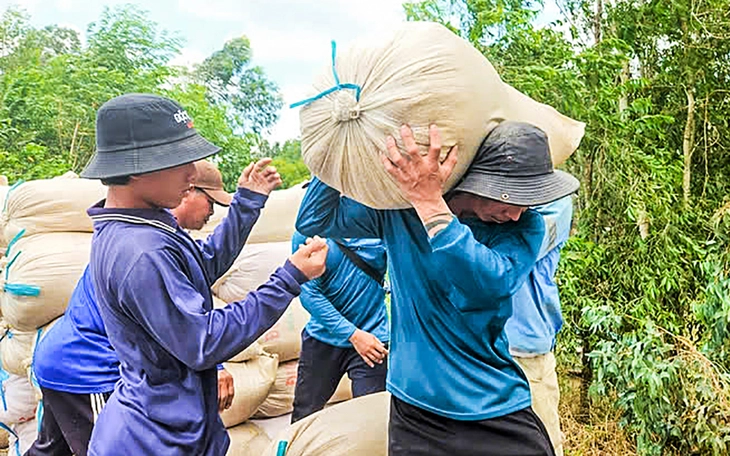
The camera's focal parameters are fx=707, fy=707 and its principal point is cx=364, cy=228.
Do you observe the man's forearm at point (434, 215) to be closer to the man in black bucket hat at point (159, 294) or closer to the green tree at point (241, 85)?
the man in black bucket hat at point (159, 294)

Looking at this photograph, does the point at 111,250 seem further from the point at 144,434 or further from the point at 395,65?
the point at 395,65

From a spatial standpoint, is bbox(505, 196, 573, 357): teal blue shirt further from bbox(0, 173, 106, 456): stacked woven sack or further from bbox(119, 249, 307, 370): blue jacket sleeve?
bbox(0, 173, 106, 456): stacked woven sack

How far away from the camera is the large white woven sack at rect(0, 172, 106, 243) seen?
3.09 m

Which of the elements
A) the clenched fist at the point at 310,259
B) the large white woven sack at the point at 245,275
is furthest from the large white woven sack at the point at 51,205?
the clenched fist at the point at 310,259

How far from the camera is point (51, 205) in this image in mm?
3086

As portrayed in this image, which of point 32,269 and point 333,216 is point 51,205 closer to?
point 32,269

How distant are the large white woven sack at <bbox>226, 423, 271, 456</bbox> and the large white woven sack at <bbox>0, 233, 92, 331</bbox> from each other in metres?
0.92

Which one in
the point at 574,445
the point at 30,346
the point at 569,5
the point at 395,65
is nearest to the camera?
the point at 395,65

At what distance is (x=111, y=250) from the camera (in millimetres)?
1546

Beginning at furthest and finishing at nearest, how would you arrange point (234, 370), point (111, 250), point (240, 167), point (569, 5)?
1. point (240, 167)
2. point (569, 5)
3. point (234, 370)
4. point (111, 250)

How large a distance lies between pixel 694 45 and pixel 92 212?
3172mm

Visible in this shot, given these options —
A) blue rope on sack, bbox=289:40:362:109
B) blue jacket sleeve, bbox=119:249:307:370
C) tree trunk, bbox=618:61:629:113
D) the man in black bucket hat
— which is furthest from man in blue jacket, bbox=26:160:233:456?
tree trunk, bbox=618:61:629:113

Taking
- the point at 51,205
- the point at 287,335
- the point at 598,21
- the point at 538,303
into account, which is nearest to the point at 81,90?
the point at 51,205

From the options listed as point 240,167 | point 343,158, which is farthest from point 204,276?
point 240,167
